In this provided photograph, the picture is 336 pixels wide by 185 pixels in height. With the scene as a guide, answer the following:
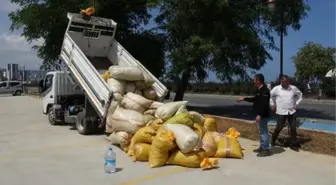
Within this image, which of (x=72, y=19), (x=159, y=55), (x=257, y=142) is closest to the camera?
(x=257, y=142)

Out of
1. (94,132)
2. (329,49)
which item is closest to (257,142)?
(94,132)

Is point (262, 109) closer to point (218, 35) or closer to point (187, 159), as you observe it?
point (187, 159)

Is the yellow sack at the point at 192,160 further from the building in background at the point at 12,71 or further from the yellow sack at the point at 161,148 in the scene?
the building in background at the point at 12,71

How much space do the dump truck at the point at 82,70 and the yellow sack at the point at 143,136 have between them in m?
2.81

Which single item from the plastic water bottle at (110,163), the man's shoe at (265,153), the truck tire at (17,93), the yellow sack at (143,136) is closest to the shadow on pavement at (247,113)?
the man's shoe at (265,153)

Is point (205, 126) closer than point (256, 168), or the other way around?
point (256, 168)

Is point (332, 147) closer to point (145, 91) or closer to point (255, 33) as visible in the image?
point (145, 91)

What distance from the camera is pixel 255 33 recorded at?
697 inches

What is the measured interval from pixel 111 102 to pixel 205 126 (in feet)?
8.36

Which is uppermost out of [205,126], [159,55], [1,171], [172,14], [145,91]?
[172,14]

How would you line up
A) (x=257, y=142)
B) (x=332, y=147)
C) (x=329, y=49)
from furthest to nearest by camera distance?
(x=329, y=49), (x=257, y=142), (x=332, y=147)

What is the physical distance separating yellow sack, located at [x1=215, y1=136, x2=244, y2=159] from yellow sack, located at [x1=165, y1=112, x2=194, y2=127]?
30.3 inches

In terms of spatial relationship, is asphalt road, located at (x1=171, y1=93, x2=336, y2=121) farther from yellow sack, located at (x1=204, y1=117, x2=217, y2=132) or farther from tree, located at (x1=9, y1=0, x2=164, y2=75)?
yellow sack, located at (x1=204, y1=117, x2=217, y2=132)

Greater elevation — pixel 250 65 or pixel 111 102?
pixel 250 65
